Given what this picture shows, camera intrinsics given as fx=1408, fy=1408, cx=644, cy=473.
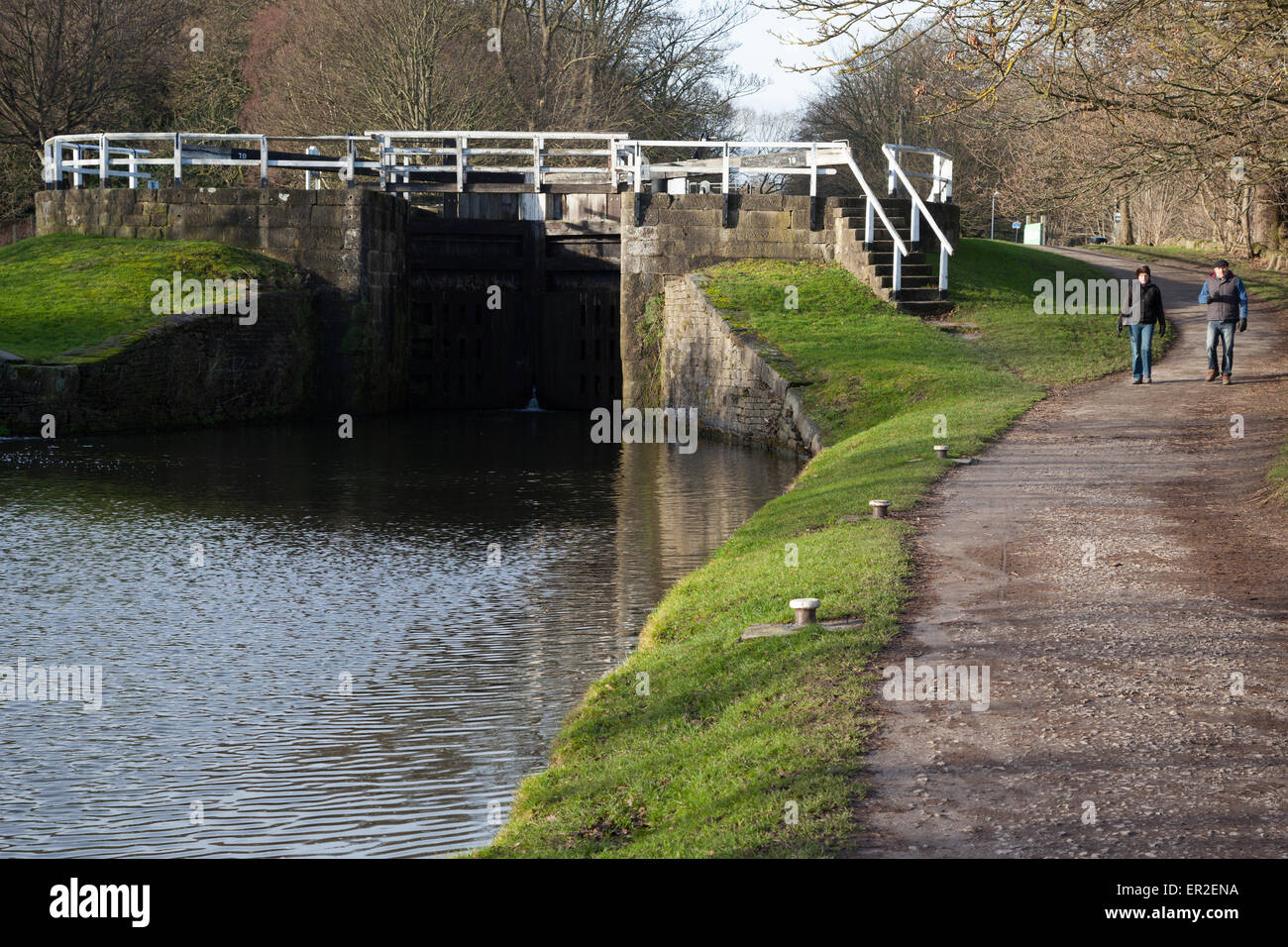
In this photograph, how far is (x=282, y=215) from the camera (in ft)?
90.6

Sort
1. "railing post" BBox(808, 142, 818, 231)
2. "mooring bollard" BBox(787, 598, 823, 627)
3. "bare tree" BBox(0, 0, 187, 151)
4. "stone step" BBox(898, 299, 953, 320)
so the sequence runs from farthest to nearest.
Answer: "bare tree" BBox(0, 0, 187, 151) < "railing post" BBox(808, 142, 818, 231) < "stone step" BBox(898, 299, 953, 320) < "mooring bollard" BBox(787, 598, 823, 627)

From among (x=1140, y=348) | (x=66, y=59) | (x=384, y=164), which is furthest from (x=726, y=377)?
(x=66, y=59)

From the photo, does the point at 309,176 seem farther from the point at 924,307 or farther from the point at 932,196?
the point at 924,307

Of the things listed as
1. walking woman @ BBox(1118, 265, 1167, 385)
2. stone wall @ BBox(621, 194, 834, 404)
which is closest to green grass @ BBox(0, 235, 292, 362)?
stone wall @ BBox(621, 194, 834, 404)

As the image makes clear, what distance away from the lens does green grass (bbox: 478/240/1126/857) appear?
5.86 metres

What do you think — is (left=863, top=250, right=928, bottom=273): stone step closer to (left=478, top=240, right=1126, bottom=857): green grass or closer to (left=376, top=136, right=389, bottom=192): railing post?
(left=478, top=240, right=1126, bottom=857): green grass

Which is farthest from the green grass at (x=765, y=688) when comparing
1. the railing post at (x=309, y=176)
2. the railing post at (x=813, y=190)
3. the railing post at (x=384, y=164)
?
the railing post at (x=309, y=176)

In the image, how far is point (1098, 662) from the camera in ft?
25.0

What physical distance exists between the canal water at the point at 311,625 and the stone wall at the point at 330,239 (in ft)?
21.8

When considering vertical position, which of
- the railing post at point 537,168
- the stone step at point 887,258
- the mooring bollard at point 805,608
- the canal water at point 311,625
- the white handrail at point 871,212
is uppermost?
the railing post at point 537,168

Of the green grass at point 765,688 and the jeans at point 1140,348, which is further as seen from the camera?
the jeans at point 1140,348

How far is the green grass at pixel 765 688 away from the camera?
5.86m

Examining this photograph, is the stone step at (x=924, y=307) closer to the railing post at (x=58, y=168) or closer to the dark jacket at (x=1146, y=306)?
the dark jacket at (x=1146, y=306)

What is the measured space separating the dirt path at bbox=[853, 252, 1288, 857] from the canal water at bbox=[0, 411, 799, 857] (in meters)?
2.26
